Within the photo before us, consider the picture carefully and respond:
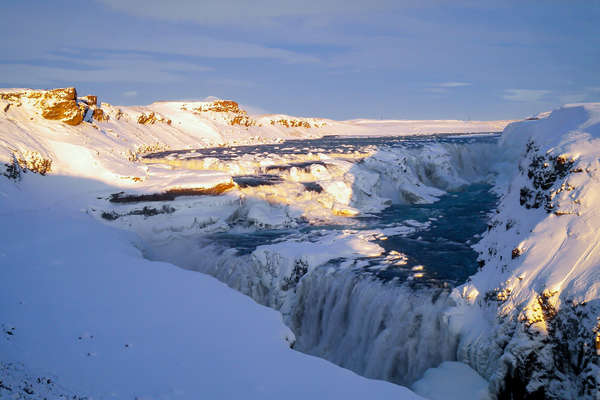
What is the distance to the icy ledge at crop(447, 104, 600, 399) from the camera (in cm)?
638

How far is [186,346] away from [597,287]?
603 centimetres

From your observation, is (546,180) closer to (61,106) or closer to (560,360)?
(560,360)

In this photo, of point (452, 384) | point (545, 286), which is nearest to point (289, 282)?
point (452, 384)

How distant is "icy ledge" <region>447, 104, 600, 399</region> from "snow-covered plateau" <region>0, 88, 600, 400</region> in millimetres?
30

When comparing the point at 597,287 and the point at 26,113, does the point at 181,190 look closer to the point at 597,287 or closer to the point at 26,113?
the point at 26,113

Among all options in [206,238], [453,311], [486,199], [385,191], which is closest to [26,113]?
[206,238]

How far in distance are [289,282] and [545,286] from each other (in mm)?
6515

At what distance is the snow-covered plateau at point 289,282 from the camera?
18.1ft

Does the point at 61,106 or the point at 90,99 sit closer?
the point at 61,106

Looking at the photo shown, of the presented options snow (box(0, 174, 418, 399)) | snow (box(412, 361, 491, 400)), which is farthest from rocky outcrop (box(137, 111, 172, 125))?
snow (box(412, 361, 491, 400))

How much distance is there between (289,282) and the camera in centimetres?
1188

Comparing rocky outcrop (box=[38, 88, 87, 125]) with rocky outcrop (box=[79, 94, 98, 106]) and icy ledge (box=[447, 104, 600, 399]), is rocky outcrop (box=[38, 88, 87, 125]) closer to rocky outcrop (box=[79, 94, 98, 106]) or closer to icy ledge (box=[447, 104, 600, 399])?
rocky outcrop (box=[79, 94, 98, 106])

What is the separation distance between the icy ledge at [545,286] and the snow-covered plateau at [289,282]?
0.10ft

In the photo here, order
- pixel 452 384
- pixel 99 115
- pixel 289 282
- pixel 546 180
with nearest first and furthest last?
1. pixel 452 384
2. pixel 546 180
3. pixel 289 282
4. pixel 99 115
